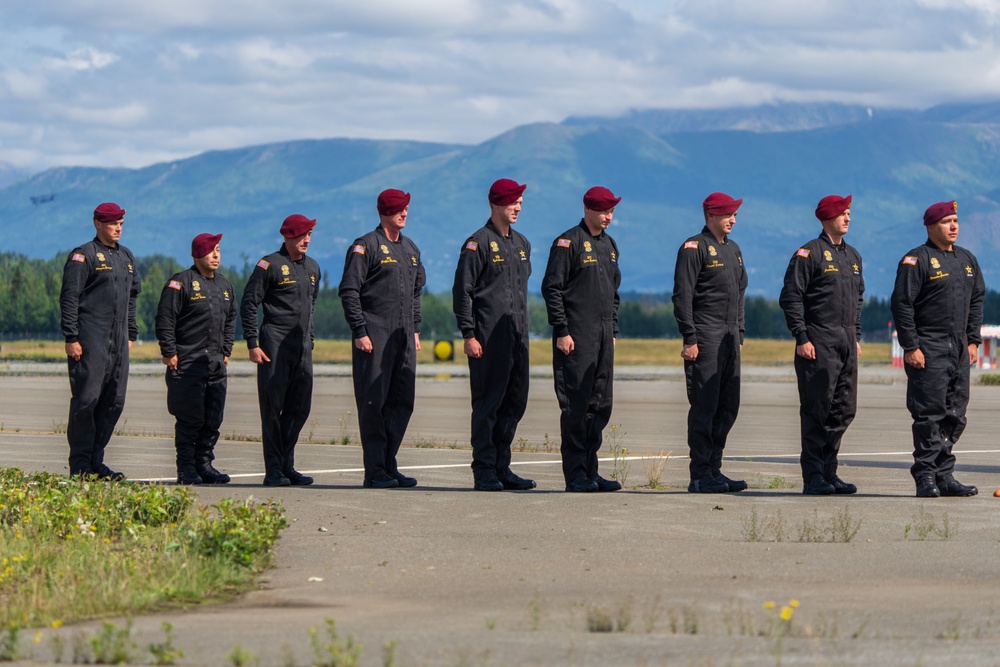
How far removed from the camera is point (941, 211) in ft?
44.0

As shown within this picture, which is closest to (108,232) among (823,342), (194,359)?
(194,359)

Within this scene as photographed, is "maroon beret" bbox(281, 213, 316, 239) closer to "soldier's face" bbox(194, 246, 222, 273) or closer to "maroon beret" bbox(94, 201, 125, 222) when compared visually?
"soldier's face" bbox(194, 246, 222, 273)

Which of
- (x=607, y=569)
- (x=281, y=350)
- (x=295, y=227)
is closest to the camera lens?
(x=607, y=569)

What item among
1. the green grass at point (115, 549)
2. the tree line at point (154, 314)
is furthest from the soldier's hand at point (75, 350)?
the tree line at point (154, 314)

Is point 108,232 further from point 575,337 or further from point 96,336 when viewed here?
point 575,337

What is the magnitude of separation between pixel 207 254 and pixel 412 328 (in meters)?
2.04

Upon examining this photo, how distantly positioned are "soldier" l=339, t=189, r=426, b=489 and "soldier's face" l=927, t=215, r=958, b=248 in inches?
163

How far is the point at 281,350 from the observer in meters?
14.3

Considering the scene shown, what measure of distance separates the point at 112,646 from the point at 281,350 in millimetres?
7410

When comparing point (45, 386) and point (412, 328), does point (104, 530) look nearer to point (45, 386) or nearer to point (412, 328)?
point (412, 328)

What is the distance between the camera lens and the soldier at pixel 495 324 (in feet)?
44.1

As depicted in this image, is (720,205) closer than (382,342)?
Yes

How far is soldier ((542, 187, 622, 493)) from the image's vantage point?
44.0 feet

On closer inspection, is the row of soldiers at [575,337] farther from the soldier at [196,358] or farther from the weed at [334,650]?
the weed at [334,650]
